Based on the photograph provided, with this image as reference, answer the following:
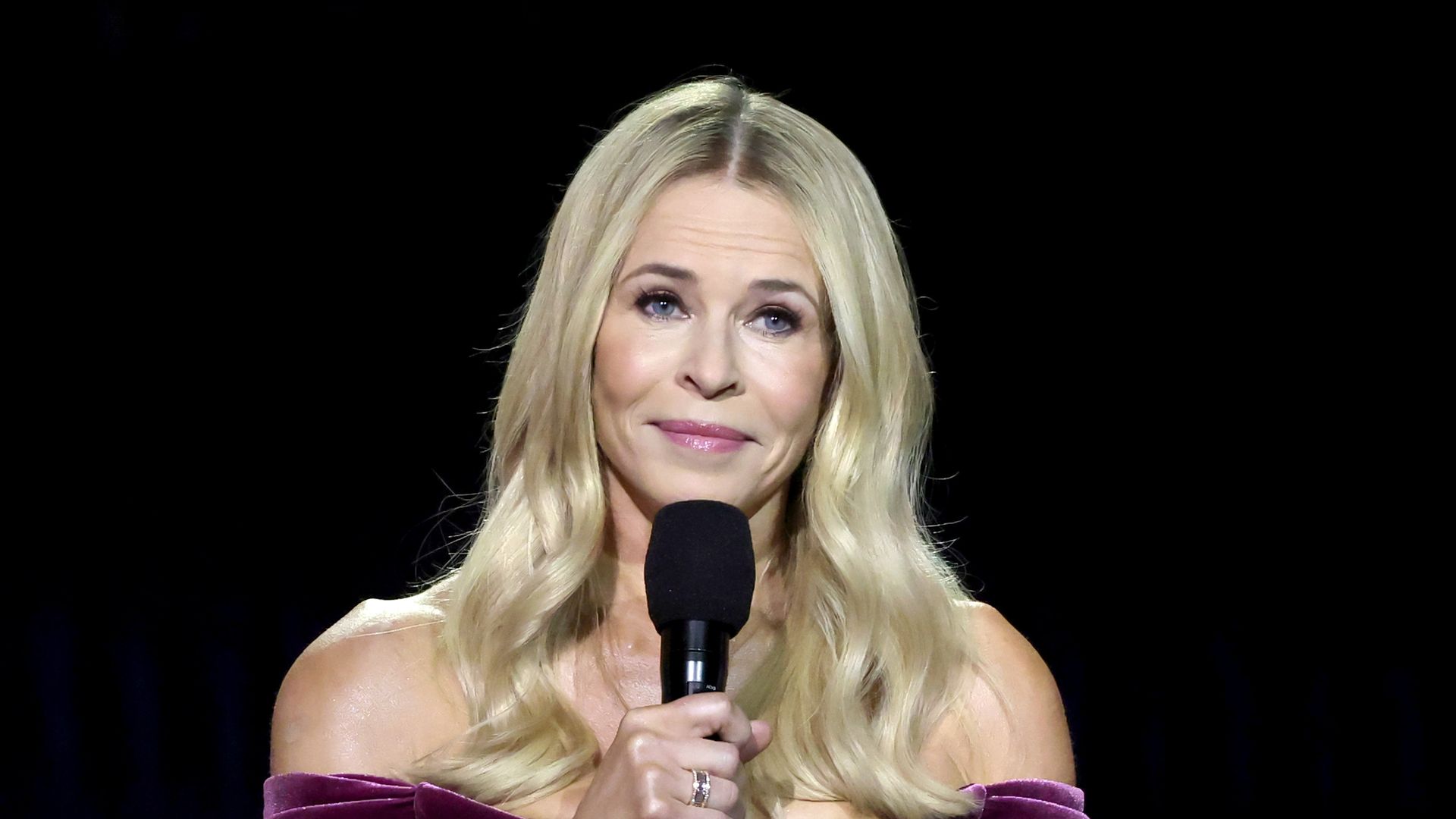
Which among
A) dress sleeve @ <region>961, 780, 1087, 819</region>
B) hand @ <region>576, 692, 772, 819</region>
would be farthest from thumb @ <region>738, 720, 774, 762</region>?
dress sleeve @ <region>961, 780, 1087, 819</region>

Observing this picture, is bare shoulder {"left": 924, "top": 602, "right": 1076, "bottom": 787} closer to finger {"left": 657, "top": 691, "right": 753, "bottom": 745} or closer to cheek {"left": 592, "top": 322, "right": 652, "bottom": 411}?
cheek {"left": 592, "top": 322, "right": 652, "bottom": 411}

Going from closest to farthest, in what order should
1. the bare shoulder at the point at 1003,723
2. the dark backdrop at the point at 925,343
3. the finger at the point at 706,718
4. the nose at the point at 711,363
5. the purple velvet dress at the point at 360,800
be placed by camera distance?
the finger at the point at 706,718 → the purple velvet dress at the point at 360,800 → the nose at the point at 711,363 → the bare shoulder at the point at 1003,723 → the dark backdrop at the point at 925,343

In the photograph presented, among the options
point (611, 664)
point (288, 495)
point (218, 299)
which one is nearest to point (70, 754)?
point (288, 495)

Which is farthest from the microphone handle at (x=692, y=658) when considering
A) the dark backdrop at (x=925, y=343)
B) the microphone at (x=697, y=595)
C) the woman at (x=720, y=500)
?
the dark backdrop at (x=925, y=343)

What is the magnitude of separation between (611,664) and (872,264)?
624mm

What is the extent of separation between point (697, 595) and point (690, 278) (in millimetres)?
613

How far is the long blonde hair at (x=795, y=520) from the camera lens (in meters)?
1.85

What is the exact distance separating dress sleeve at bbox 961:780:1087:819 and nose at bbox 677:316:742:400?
59cm

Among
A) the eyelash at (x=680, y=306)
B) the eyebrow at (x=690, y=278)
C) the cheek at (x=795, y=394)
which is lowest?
the cheek at (x=795, y=394)

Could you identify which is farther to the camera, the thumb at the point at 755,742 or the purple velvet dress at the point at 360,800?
the purple velvet dress at the point at 360,800

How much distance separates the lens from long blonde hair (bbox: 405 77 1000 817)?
6.08ft

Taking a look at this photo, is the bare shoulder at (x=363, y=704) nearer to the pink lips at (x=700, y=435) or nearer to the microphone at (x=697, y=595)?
the pink lips at (x=700, y=435)

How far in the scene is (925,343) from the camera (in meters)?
3.15

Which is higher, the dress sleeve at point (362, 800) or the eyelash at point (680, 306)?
the eyelash at point (680, 306)
